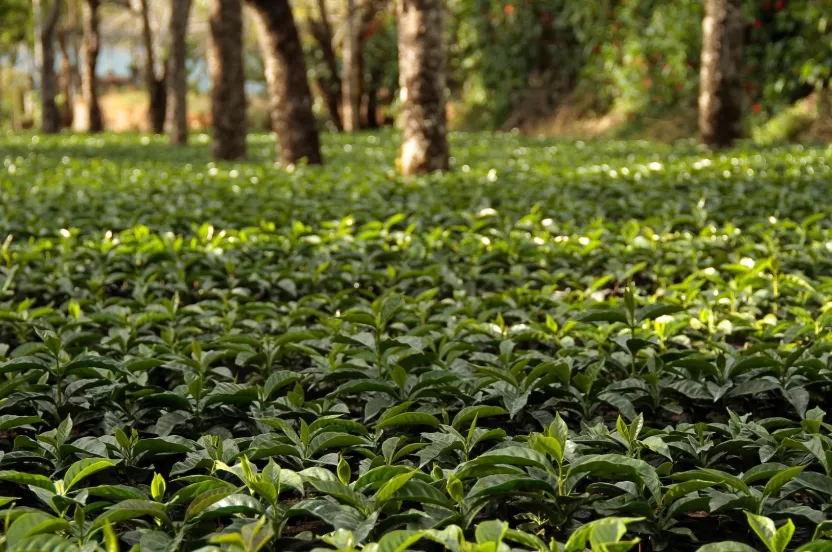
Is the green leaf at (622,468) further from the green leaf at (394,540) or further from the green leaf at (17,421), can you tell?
the green leaf at (17,421)

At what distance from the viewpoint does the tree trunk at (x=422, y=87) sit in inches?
380

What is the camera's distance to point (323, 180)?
30.7 feet

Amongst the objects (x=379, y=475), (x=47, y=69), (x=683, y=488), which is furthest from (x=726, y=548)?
(x=47, y=69)

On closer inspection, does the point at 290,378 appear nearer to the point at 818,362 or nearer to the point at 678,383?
the point at 678,383

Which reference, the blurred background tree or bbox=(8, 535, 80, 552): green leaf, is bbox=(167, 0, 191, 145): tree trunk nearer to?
the blurred background tree

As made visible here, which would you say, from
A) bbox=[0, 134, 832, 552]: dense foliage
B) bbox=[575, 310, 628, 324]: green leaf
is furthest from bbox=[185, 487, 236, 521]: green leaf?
bbox=[575, 310, 628, 324]: green leaf

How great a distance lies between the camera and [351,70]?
75.7 feet

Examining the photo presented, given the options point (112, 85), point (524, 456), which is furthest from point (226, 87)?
point (112, 85)

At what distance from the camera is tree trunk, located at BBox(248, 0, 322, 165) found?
11.3m

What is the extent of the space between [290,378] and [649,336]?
4.85 feet

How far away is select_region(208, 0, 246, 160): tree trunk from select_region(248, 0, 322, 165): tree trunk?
1282mm

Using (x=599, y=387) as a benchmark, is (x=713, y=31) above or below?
above

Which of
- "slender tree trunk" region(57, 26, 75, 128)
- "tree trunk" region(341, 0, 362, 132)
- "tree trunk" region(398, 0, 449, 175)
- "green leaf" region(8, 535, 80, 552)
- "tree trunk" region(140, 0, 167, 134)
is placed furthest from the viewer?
"slender tree trunk" region(57, 26, 75, 128)

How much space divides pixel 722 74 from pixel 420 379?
10562 mm
